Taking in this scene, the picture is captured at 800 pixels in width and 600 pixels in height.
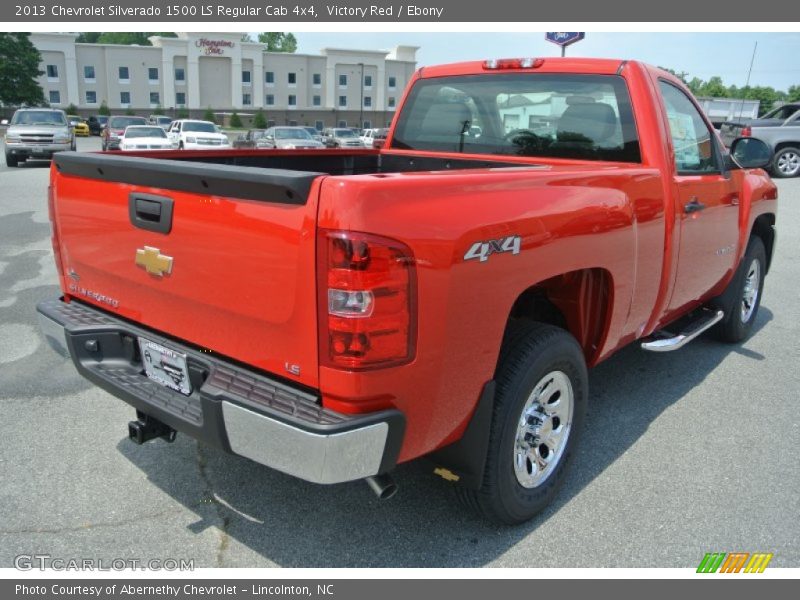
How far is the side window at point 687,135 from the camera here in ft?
12.7

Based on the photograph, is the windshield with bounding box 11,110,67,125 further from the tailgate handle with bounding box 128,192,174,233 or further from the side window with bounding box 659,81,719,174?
the side window with bounding box 659,81,719,174

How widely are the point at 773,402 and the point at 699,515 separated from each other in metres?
1.73

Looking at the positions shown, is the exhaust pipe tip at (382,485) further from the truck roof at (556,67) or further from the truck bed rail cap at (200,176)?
the truck roof at (556,67)

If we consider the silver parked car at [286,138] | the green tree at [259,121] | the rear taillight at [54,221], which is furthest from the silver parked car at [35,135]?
the green tree at [259,121]

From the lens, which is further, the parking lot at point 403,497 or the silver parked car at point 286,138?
the silver parked car at point 286,138

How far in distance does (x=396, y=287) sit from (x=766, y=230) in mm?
4692

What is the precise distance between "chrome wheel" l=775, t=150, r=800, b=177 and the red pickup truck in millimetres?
17302

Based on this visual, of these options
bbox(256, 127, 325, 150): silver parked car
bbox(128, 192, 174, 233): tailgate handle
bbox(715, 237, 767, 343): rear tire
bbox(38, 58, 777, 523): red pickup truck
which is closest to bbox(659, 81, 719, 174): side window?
bbox(38, 58, 777, 523): red pickup truck

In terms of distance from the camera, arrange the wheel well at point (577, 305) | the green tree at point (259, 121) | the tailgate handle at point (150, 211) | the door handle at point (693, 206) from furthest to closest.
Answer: the green tree at point (259, 121) < the door handle at point (693, 206) < the wheel well at point (577, 305) < the tailgate handle at point (150, 211)

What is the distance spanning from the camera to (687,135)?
405 cm

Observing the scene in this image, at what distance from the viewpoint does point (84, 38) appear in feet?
323

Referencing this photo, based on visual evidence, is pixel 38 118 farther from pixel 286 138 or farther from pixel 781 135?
pixel 781 135

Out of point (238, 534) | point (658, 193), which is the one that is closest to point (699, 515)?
point (658, 193)

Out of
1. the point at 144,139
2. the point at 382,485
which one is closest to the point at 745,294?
the point at 382,485
